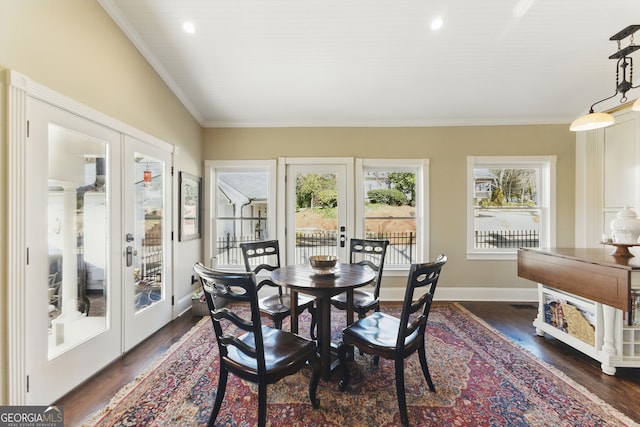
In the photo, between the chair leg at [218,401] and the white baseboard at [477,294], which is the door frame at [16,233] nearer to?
the chair leg at [218,401]

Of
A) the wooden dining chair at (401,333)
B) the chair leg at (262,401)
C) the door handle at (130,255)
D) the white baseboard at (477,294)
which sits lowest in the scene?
the white baseboard at (477,294)

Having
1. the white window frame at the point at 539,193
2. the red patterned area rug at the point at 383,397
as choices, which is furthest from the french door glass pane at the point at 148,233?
the white window frame at the point at 539,193

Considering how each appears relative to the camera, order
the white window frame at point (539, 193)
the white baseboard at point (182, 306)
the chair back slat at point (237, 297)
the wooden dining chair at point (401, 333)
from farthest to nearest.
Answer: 1. the white window frame at point (539, 193)
2. the white baseboard at point (182, 306)
3. the wooden dining chair at point (401, 333)
4. the chair back slat at point (237, 297)

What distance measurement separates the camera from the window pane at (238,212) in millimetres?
4082

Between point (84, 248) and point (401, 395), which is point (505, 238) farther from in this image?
point (84, 248)

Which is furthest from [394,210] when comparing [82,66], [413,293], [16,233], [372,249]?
[16,233]

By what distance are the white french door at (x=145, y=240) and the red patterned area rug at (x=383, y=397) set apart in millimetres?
579

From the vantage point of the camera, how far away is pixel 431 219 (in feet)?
13.0

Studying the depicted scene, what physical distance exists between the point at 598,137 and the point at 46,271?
601 cm

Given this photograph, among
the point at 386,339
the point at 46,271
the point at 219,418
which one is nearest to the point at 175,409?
the point at 219,418

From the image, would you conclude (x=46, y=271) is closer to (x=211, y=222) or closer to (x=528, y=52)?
(x=211, y=222)

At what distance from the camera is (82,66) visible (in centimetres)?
201

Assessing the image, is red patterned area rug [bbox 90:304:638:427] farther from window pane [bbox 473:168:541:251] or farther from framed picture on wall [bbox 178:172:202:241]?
window pane [bbox 473:168:541:251]

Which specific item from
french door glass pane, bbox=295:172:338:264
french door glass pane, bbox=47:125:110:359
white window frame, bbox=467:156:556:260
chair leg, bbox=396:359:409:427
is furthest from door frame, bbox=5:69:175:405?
white window frame, bbox=467:156:556:260
